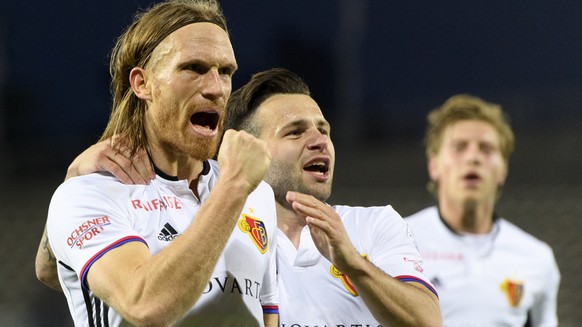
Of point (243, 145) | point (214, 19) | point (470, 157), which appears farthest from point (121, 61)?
point (470, 157)

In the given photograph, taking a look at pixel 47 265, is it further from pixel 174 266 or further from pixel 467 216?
pixel 467 216

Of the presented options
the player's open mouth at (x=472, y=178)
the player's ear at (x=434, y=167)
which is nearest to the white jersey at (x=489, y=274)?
the player's ear at (x=434, y=167)

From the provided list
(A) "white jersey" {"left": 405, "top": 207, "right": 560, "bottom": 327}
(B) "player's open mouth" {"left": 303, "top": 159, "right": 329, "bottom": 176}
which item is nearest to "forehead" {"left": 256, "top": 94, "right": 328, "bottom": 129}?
(B) "player's open mouth" {"left": 303, "top": 159, "right": 329, "bottom": 176}

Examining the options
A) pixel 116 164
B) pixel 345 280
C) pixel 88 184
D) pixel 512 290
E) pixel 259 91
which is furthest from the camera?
pixel 512 290

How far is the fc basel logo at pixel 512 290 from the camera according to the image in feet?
18.6

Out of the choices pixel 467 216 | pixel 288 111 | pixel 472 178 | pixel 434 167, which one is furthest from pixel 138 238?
pixel 434 167

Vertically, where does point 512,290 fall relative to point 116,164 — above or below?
above

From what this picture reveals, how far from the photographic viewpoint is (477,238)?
6027 millimetres

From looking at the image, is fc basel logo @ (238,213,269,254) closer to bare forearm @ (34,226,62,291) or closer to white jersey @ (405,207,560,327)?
bare forearm @ (34,226,62,291)

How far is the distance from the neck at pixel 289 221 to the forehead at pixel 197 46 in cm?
94

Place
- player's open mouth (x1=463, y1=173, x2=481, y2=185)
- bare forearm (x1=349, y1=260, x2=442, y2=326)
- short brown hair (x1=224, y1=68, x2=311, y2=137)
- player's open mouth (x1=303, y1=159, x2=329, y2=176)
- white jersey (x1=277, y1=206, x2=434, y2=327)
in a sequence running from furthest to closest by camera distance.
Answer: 1. player's open mouth (x1=463, y1=173, x2=481, y2=185)
2. short brown hair (x1=224, y1=68, x2=311, y2=137)
3. player's open mouth (x1=303, y1=159, x2=329, y2=176)
4. white jersey (x1=277, y1=206, x2=434, y2=327)
5. bare forearm (x1=349, y1=260, x2=442, y2=326)

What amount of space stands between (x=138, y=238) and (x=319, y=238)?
28.7 inches

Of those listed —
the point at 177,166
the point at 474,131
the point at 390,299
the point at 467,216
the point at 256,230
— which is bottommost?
the point at 390,299

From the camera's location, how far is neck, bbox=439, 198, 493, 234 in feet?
19.5
